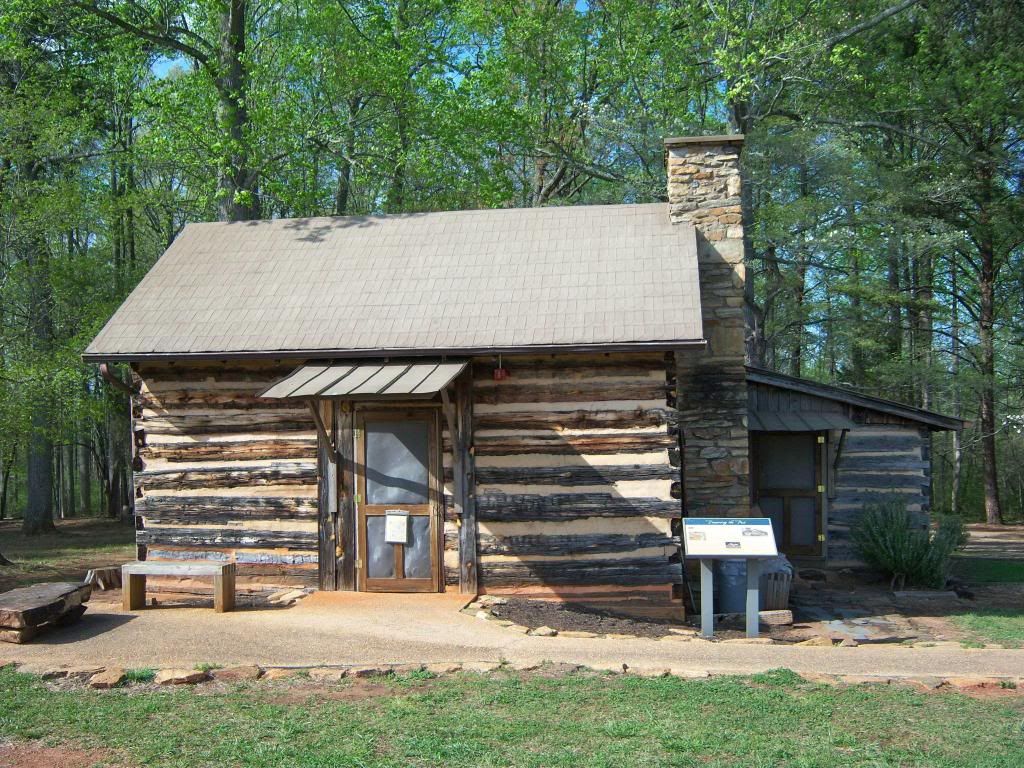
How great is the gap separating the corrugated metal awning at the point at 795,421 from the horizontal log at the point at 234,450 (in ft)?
21.2

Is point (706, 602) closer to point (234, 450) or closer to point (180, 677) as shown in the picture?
point (180, 677)

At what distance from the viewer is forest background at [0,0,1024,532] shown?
17.8 m

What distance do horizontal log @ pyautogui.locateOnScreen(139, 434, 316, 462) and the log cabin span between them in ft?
0.08

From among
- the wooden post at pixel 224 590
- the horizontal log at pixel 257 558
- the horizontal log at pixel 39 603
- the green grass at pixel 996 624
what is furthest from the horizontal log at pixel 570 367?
the horizontal log at pixel 39 603

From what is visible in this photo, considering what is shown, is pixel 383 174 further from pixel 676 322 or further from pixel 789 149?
pixel 676 322

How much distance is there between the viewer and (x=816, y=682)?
6945 millimetres

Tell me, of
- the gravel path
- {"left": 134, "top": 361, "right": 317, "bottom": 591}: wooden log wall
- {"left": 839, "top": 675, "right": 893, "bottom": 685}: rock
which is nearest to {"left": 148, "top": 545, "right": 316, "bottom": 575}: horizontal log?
{"left": 134, "top": 361, "right": 317, "bottom": 591}: wooden log wall

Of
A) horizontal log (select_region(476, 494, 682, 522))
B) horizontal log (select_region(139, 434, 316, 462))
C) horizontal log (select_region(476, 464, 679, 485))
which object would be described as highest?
horizontal log (select_region(139, 434, 316, 462))

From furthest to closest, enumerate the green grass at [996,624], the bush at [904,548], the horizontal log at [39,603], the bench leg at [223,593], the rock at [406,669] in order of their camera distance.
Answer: the bush at [904,548]
the bench leg at [223,593]
the green grass at [996,624]
the horizontal log at [39,603]
the rock at [406,669]

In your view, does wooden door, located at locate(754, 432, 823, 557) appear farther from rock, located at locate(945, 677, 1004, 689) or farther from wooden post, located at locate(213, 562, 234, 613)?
wooden post, located at locate(213, 562, 234, 613)

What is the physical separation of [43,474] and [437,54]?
13.8 m

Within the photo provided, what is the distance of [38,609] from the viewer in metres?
8.00

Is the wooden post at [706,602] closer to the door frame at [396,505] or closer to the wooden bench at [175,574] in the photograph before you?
the door frame at [396,505]

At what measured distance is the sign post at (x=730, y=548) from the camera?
898cm
